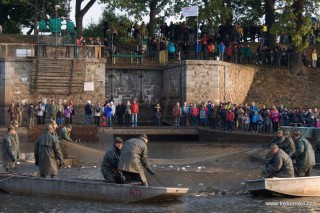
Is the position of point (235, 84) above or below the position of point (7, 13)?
below

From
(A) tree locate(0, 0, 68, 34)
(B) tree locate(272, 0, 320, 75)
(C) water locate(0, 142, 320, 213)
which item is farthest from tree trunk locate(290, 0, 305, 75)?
(C) water locate(0, 142, 320, 213)

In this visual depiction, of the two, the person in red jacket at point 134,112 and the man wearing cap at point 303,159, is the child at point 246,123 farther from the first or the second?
the man wearing cap at point 303,159

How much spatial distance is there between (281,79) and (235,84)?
13.2ft

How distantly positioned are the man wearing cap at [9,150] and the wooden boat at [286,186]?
21.8 ft

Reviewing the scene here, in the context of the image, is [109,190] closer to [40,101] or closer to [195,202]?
[195,202]

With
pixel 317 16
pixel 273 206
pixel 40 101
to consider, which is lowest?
pixel 273 206

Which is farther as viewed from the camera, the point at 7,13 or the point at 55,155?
the point at 7,13

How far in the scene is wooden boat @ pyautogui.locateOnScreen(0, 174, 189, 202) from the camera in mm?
19266

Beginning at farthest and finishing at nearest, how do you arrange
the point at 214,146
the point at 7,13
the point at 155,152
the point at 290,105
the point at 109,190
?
the point at 7,13 → the point at 290,105 → the point at 214,146 → the point at 155,152 → the point at 109,190

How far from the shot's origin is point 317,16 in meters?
48.8

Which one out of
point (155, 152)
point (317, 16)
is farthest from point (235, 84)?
point (155, 152)

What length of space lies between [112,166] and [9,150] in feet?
13.4

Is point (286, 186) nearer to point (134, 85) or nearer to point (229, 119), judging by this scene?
point (229, 119)

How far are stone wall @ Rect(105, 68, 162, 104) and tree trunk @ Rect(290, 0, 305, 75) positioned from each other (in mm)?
8487
